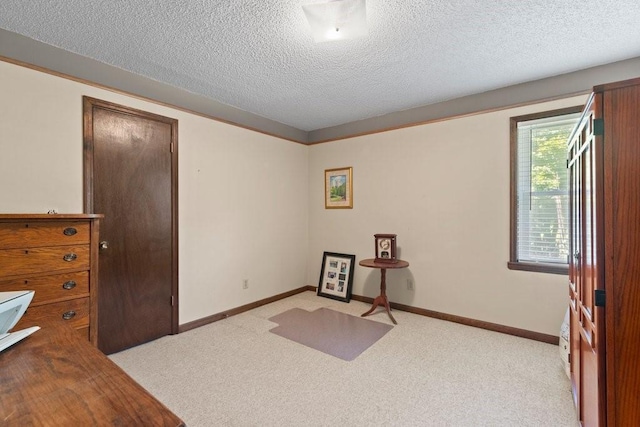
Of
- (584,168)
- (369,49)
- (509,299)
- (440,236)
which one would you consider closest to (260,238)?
(440,236)

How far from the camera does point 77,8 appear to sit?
177cm

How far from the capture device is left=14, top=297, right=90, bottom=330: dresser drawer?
1656 millimetres

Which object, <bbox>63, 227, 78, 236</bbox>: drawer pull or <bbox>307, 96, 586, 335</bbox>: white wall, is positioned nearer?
<bbox>63, 227, 78, 236</bbox>: drawer pull

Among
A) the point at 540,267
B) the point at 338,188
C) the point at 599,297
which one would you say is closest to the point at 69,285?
the point at 599,297

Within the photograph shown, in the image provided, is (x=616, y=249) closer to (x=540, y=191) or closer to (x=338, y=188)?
(x=540, y=191)

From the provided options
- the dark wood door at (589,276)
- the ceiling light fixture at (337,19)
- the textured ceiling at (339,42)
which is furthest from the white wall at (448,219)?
the ceiling light fixture at (337,19)

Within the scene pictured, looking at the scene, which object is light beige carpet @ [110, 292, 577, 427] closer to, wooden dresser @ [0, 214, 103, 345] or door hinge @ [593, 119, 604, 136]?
wooden dresser @ [0, 214, 103, 345]

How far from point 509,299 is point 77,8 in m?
4.04

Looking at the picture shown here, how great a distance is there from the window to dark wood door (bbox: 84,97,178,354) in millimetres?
3325

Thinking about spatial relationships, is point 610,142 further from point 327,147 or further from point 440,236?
point 327,147

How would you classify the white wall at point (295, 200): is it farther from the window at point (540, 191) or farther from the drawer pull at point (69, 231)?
the drawer pull at point (69, 231)

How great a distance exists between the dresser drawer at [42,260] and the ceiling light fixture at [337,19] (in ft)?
6.57

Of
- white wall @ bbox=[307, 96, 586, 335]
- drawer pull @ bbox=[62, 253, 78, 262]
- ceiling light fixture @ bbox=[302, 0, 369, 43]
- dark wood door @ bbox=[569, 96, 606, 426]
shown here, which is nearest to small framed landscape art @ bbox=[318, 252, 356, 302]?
white wall @ bbox=[307, 96, 586, 335]

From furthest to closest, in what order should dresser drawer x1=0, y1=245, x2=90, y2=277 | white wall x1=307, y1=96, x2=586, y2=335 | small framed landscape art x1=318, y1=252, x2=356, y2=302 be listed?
small framed landscape art x1=318, y1=252, x2=356, y2=302, white wall x1=307, y1=96, x2=586, y2=335, dresser drawer x1=0, y1=245, x2=90, y2=277
